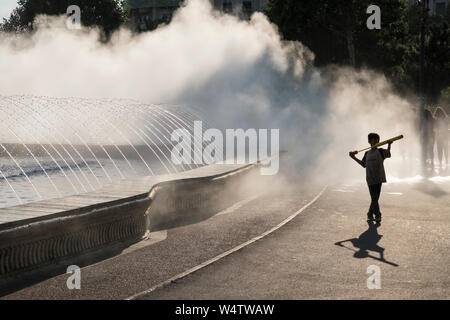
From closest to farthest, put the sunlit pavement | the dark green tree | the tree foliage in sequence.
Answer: the sunlit pavement < the tree foliage < the dark green tree

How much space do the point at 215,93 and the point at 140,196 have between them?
21.1 metres

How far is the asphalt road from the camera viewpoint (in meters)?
7.50

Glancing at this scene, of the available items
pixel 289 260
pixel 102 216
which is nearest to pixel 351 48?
pixel 289 260

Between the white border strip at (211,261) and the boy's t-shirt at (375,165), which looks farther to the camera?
the boy's t-shirt at (375,165)

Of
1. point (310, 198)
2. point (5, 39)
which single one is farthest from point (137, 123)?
point (5, 39)

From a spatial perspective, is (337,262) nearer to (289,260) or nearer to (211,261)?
(289,260)

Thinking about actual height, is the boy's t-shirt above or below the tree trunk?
below

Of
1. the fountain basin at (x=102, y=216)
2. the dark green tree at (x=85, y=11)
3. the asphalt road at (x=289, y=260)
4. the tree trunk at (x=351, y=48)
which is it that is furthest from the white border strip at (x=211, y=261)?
the dark green tree at (x=85, y=11)

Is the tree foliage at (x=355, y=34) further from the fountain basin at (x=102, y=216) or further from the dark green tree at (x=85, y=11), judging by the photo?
the fountain basin at (x=102, y=216)

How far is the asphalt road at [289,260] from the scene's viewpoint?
295 inches

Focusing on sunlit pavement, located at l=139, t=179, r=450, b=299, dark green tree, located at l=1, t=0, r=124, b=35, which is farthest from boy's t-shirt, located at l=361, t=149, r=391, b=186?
dark green tree, located at l=1, t=0, r=124, b=35

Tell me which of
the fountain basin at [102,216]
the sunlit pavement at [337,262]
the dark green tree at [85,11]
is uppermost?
the dark green tree at [85,11]

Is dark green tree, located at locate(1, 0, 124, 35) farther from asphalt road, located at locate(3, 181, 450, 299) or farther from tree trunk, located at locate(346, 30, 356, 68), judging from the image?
asphalt road, located at locate(3, 181, 450, 299)

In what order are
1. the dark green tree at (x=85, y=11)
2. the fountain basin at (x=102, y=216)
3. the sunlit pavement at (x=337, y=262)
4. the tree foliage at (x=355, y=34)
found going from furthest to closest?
the dark green tree at (x=85, y=11)
the tree foliage at (x=355, y=34)
the fountain basin at (x=102, y=216)
the sunlit pavement at (x=337, y=262)
